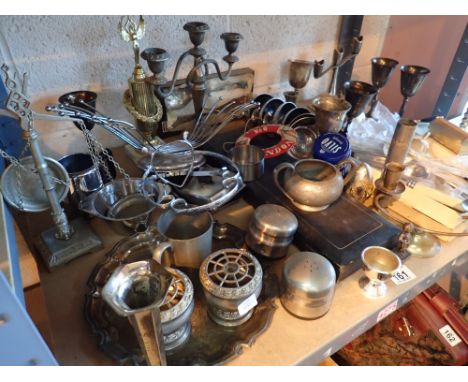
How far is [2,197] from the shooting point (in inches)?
20.9

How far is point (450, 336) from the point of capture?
0.82 meters

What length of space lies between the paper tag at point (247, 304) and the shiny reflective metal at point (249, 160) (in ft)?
0.94

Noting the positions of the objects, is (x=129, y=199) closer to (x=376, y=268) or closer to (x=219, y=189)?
(x=219, y=189)

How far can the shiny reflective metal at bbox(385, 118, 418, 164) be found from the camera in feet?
2.49

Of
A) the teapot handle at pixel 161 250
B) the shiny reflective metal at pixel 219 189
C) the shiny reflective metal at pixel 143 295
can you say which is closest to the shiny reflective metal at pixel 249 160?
the shiny reflective metal at pixel 219 189

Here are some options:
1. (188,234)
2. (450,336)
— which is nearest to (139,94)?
(188,234)

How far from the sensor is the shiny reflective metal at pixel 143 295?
0.39 meters

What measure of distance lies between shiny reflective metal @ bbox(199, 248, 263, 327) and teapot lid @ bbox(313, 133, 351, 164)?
0.33 meters

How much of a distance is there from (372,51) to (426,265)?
33.3 inches

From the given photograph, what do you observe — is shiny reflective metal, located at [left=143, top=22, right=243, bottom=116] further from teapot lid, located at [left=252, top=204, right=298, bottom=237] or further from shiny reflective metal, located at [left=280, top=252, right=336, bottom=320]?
shiny reflective metal, located at [left=280, top=252, right=336, bottom=320]

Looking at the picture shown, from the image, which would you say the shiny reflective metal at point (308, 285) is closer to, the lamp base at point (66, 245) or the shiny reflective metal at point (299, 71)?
the lamp base at point (66, 245)

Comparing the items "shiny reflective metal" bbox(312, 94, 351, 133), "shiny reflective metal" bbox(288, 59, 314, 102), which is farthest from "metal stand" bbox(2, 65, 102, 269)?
"shiny reflective metal" bbox(288, 59, 314, 102)

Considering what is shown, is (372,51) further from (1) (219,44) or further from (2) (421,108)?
(1) (219,44)

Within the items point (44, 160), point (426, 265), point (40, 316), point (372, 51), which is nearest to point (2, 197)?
point (44, 160)
